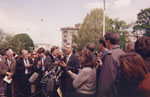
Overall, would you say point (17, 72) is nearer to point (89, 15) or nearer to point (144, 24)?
point (89, 15)

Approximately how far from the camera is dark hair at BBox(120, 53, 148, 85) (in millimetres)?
3098

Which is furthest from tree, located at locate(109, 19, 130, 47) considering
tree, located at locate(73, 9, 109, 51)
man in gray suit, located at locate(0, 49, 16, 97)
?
man in gray suit, located at locate(0, 49, 16, 97)

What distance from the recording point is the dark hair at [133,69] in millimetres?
3098

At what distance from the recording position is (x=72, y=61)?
6.54 m

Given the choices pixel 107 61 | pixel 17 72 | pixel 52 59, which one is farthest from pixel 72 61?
pixel 107 61

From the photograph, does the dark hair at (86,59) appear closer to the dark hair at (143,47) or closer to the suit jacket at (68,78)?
the dark hair at (143,47)

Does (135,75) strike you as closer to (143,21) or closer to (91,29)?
(91,29)

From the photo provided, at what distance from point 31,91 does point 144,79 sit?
6.13 m

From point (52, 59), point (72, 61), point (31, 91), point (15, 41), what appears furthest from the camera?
point (15, 41)

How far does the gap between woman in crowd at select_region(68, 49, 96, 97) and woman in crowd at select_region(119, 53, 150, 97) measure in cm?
113

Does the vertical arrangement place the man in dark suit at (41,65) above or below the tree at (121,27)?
below

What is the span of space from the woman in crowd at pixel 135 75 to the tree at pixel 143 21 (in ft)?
185

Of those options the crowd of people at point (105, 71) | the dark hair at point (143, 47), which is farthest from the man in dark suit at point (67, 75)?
the dark hair at point (143, 47)

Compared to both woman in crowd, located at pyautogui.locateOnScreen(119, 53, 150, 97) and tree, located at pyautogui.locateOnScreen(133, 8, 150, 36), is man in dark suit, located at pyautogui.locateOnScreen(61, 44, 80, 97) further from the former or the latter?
tree, located at pyautogui.locateOnScreen(133, 8, 150, 36)
